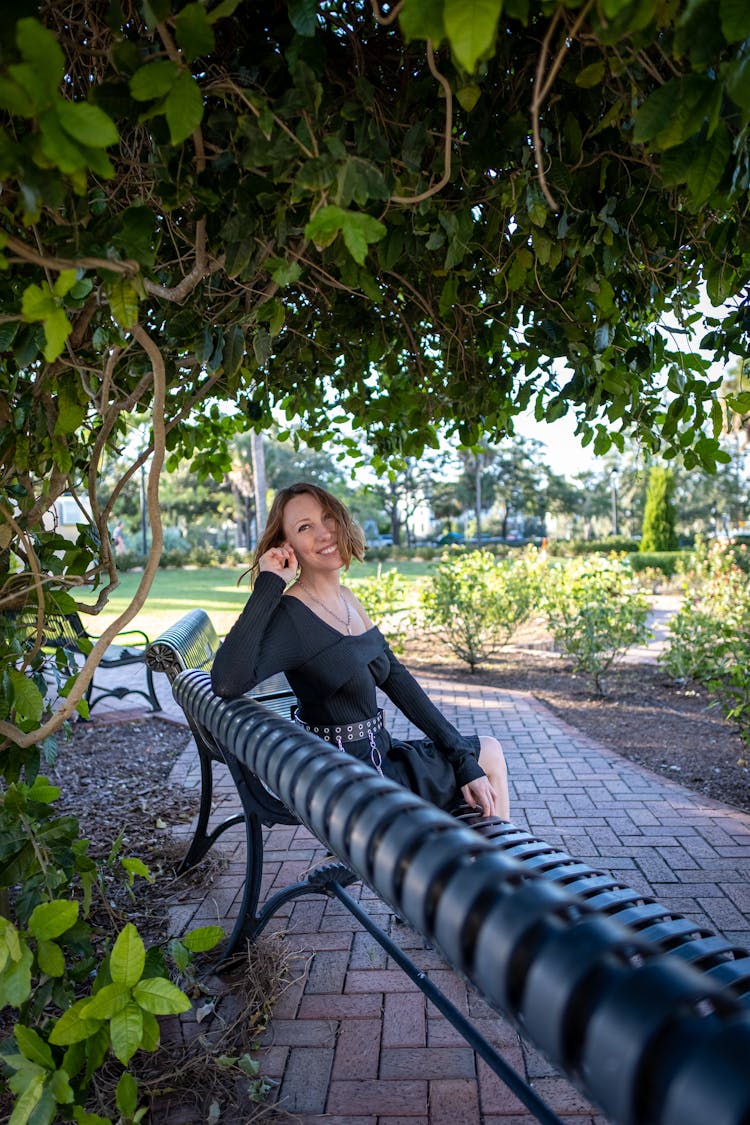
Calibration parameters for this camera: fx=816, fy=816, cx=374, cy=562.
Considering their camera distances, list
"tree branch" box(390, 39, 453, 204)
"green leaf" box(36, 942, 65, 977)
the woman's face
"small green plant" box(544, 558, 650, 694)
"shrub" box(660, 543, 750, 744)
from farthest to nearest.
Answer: "small green plant" box(544, 558, 650, 694) → "shrub" box(660, 543, 750, 744) → the woman's face → "green leaf" box(36, 942, 65, 977) → "tree branch" box(390, 39, 453, 204)

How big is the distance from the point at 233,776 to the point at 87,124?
1979 millimetres

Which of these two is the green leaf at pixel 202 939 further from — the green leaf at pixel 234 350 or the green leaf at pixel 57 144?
the green leaf at pixel 57 144

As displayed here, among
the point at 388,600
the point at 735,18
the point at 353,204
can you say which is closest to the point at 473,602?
the point at 388,600

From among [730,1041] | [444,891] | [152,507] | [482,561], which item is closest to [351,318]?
[152,507]

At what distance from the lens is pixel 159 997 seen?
5.76 ft

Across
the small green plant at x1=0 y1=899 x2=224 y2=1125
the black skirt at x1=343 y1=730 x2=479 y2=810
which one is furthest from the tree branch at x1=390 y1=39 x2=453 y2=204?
the black skirt at x1=343 y1=730 x2=479 y2=810

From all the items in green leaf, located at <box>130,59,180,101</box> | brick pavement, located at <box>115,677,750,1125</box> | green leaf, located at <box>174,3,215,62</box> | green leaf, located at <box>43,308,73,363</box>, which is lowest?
brick pavement, located at <box>115,677,750,1125</box>

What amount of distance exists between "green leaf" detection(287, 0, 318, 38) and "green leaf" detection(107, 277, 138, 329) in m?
0.52

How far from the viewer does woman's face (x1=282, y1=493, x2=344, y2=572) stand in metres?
2.99

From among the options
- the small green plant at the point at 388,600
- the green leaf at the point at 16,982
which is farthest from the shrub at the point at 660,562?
the green leaf at the point at 16,982

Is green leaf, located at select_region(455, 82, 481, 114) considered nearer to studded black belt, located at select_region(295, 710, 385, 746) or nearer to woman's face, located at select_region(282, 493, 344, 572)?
woman's face, located at select_region(282, 493, 344, 572)

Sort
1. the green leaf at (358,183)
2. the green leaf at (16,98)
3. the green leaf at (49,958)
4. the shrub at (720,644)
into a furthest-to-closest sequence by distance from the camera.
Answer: the shrub at (720,644) → the green leaf at (49,958) → the green leaf at (358,183) → the green leaf at (16,98)

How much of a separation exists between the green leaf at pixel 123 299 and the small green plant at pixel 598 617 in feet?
22.2

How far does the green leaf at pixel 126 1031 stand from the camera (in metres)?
1.70
